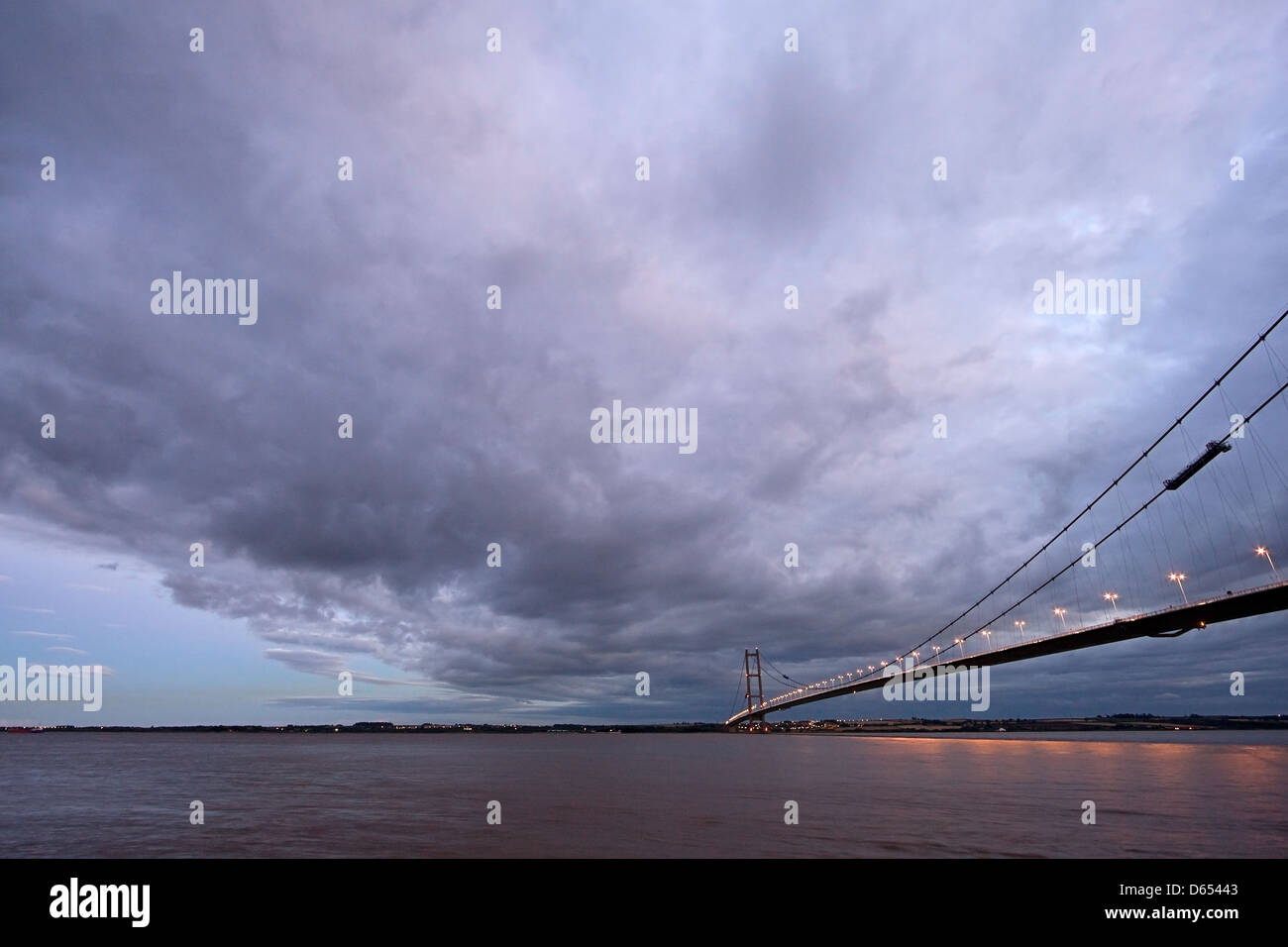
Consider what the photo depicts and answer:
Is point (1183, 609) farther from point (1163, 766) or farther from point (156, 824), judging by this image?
point (156, 824)

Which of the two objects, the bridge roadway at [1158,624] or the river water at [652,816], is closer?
the river water at [652,816]

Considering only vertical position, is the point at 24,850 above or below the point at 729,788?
above

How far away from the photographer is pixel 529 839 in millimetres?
20141

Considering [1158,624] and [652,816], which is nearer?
[652,816]

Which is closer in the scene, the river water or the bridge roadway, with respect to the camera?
the river water
